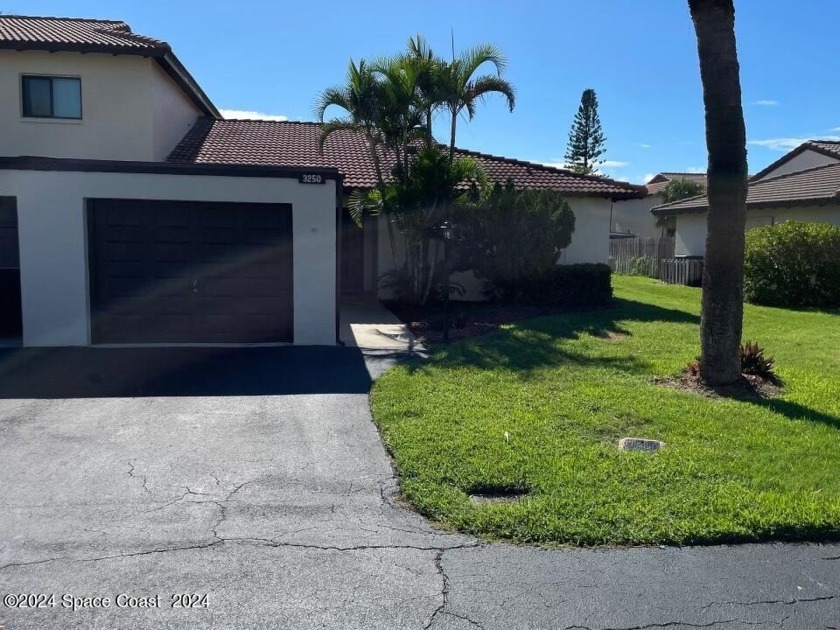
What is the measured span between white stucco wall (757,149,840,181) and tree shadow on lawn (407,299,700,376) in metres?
16.8

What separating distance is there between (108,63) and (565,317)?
1158 cm

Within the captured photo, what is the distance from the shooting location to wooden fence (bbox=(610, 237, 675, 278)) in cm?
2699

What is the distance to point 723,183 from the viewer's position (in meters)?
8.31

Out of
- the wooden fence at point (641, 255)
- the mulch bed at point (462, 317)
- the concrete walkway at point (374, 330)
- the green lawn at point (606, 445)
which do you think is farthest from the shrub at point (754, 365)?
the wooden fence at point (641, 255)

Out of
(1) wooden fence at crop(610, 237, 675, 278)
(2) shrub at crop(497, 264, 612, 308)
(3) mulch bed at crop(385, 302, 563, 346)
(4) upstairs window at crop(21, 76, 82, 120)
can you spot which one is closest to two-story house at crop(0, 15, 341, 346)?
(3) mulch bed at crop(385, 302, 563, 346)

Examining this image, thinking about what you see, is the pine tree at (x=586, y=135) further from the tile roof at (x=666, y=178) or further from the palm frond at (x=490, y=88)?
the palm frond at (x=490, y=88)

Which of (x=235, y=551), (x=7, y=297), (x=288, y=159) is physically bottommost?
(x=235, y=551)

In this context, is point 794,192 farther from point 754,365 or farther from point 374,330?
point 754,365

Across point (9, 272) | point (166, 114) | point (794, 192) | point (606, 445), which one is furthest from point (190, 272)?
point (794, 192)

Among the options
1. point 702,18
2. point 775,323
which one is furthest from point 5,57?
point 775,323

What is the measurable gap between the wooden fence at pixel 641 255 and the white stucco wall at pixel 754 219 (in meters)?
0.67

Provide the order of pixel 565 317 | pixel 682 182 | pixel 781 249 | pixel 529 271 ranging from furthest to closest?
pixel 682 182, pixel 781 249, pixel 529 271, pixel 565 317

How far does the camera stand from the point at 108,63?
55.4 feet

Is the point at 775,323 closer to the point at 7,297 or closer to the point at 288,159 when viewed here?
the point at 288,159
